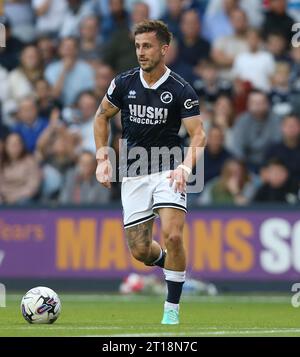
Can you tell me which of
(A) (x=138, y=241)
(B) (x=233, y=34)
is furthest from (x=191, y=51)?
(A) (x=138, y=241)

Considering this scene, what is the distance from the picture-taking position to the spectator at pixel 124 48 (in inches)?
776

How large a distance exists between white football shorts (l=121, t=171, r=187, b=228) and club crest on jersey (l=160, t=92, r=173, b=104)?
0.72 meters

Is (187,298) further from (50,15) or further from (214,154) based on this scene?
(50,15)

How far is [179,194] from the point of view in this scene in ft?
36.7

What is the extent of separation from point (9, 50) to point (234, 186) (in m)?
5.37

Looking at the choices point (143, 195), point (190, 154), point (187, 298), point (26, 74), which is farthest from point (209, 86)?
point (190, 154)

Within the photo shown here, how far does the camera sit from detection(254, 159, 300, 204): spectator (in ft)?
57.9

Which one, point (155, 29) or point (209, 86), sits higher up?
point (209, 86)

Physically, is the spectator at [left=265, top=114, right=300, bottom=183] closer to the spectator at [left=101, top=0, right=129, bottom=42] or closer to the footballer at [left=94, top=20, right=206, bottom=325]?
the spectator at [left=101, top=0, right=129, bottom=42]

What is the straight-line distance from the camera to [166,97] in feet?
37.5

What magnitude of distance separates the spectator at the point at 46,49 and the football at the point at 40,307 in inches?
389

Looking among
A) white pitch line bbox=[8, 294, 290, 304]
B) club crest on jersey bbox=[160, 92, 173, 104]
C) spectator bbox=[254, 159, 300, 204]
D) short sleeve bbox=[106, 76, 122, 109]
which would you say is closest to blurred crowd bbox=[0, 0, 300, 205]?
spectator bbox=[254, 159, 300, 204]

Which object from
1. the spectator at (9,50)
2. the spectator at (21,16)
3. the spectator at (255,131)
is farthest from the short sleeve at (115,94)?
the spectator at (21,16)
